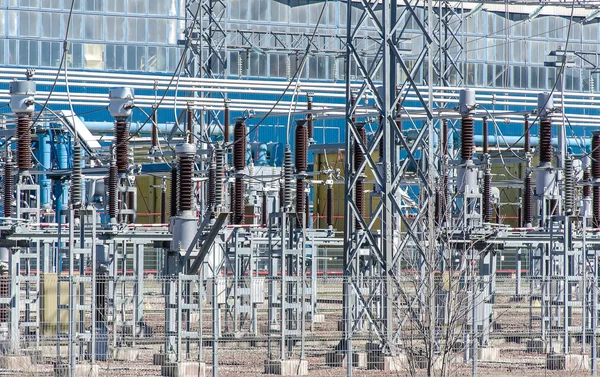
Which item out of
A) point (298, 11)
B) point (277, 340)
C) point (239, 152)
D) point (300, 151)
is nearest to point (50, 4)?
point (298, 11)

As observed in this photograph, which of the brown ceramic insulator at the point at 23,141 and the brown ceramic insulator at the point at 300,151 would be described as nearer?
the brown ceramic insulator at the point at 23,141

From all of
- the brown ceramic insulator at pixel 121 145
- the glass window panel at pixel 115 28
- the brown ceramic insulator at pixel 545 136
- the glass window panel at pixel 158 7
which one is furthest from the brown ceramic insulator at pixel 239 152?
the glass window panel at pixel 158 7

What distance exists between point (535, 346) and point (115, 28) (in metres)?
30.2

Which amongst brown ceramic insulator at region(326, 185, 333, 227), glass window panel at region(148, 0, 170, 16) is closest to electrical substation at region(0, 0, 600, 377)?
brown ceramic insulator at region(326, 185, 333, 227)

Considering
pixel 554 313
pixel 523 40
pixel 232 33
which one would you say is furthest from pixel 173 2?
pixel 554 313

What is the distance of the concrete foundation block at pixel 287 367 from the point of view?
1493 cm

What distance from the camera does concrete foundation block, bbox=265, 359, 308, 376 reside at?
588 inches

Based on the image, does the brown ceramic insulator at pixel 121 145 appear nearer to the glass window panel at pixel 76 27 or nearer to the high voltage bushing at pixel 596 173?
the high voltage bushing at pixel 596 173

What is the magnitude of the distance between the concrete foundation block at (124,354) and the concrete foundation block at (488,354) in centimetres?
491

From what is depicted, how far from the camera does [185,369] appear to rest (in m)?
13.9

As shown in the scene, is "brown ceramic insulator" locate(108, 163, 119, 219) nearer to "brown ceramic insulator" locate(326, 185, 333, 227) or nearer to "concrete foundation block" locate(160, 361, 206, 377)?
"concrete foundation block" locate(160, 361, 206, 377)

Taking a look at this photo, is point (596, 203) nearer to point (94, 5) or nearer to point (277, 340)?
point (277, 340)

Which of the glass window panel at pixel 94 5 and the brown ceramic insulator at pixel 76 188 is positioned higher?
the glass window panel at pixel 94 5

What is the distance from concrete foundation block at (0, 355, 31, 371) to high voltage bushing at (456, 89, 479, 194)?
6686 millimetres
